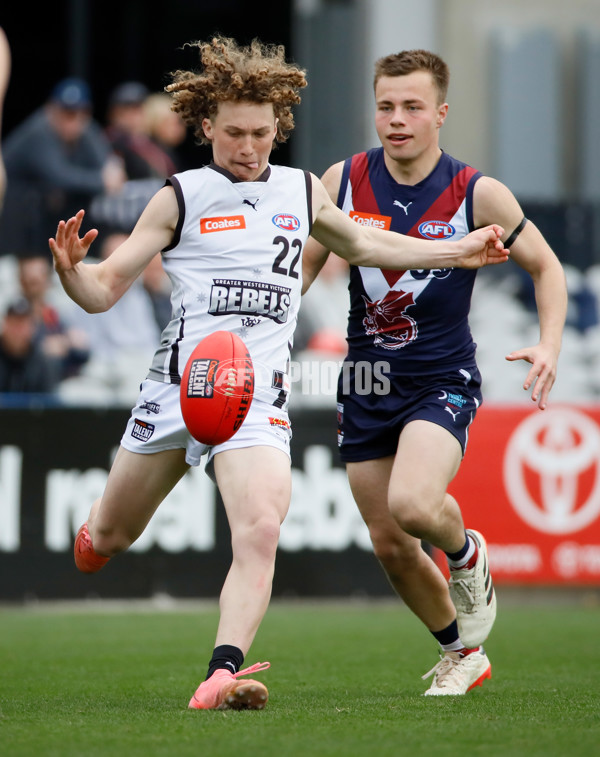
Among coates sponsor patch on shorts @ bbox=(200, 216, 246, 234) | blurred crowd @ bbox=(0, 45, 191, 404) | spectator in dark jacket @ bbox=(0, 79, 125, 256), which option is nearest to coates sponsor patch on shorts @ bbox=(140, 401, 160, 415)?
coates sponsor patch on shorts @ bbox=(200, 216, 246, 234)

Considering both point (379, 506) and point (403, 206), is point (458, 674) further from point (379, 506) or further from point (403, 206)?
point (403, 206)

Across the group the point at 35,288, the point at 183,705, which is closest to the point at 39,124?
the point at 35,288

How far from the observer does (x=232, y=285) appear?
4.77 metres

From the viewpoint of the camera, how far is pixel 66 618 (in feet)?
29.0

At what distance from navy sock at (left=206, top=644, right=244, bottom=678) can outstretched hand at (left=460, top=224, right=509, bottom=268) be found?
1.88 m

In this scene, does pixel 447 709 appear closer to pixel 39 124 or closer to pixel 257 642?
pixel 257 642

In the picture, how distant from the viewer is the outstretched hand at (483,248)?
511 cm

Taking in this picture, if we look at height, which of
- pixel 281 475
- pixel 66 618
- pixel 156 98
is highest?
pixel 156 98

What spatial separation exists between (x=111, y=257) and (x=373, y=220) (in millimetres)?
1391

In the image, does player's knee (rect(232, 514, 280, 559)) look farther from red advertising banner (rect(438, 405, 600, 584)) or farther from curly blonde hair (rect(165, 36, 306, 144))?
red advertising banner (rect(438, 405, 600, 584))

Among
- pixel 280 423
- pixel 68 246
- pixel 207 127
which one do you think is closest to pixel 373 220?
pixel 207 127

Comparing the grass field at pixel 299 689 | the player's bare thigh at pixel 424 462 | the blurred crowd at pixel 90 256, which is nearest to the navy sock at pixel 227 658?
the grass field at pixel 299 689

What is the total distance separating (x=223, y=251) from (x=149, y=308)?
6.25 metres

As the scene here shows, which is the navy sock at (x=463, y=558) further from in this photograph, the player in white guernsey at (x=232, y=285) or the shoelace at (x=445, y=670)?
the player in white guernsey at (x=232, y=285)
